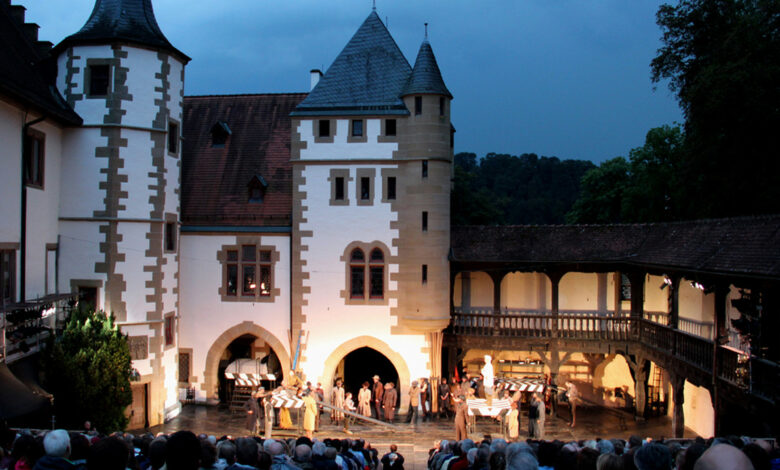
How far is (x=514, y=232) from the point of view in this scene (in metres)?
23.2

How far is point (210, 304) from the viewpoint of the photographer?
23.4 m

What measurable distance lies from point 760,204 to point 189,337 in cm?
2004

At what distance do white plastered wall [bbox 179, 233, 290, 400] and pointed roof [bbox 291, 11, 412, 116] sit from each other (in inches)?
193

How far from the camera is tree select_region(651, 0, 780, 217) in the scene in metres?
21.1

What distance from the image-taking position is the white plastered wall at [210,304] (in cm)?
2331

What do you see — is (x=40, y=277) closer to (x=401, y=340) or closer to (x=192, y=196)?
(x=192, y=196)

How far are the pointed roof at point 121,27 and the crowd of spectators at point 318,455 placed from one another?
46.9ft

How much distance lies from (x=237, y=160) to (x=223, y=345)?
6801 mm

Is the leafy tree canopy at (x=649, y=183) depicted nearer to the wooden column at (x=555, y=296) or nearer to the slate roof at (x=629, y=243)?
the slate roof at (x=629, y=243)

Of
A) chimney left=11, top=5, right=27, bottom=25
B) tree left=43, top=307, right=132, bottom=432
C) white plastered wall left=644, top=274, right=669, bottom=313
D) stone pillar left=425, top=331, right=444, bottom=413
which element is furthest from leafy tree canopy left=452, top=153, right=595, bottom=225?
tree left=43, top=307, right=132, bottom=432

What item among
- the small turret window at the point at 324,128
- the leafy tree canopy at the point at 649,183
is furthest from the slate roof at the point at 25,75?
the leafy tree canopy at the point at 649,183

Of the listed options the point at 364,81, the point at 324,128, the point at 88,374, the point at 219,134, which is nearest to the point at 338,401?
the point at 88,374

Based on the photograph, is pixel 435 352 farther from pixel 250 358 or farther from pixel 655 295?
pixel 655 295

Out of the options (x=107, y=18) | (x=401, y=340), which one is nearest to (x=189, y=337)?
(x=401, y=340)
